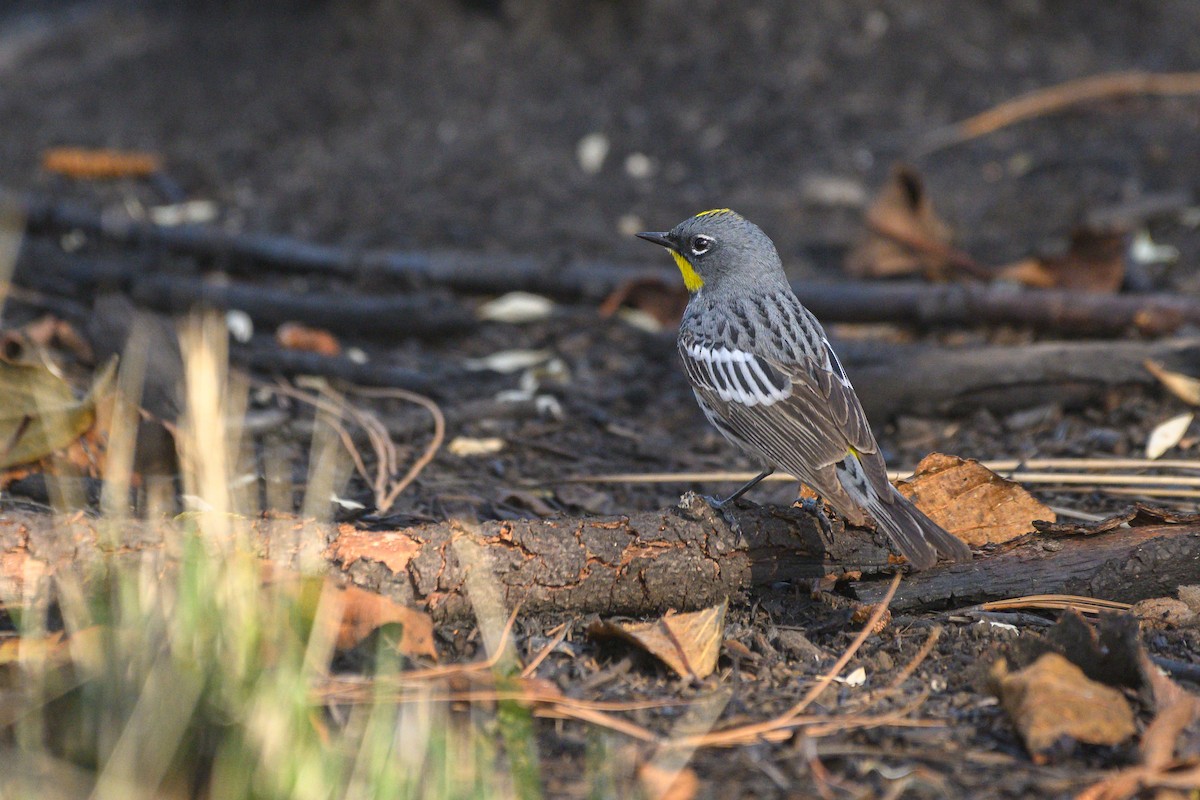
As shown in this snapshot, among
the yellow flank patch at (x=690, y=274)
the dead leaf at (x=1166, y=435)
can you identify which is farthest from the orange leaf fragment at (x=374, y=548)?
the dead leaf at (x=1166, y=435)

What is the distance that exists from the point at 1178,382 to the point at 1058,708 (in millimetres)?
3081

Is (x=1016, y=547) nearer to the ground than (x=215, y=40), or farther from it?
nearer to the ground

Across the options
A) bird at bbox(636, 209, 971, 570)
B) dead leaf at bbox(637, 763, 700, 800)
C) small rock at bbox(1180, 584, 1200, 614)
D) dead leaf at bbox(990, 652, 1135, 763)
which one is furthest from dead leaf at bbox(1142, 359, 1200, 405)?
dead leaf at bbox(637, 763, 700, 800)

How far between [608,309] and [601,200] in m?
2.04

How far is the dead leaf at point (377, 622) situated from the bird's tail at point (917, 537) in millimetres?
1390

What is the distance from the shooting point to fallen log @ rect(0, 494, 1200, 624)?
10.9ft

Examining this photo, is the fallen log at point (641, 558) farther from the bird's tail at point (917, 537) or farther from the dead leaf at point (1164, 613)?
the bird's tail at point (917, 537)

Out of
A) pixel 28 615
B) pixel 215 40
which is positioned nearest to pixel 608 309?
pixel 28 615

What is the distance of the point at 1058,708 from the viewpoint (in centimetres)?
288

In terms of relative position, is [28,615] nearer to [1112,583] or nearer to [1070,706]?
[1070,706]

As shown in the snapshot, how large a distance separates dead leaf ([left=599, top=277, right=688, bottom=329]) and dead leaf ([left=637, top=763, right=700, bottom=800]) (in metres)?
4.70

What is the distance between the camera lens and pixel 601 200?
917 cm

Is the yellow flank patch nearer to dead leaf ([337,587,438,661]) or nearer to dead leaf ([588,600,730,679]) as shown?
dead leaf ([588,600,730,679])

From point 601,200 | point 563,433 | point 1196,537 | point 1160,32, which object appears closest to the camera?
point 1196,537
